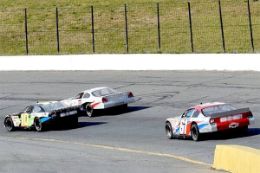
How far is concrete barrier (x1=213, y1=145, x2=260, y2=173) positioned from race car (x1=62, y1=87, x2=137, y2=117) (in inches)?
570

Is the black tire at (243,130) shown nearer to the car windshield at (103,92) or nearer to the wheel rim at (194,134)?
the wheel rim at (194,134)

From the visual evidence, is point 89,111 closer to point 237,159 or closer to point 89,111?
point 89,111

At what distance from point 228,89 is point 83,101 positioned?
5.97 metres

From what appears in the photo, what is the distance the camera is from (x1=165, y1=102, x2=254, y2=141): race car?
21828 millimetres

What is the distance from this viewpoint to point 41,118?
2812cm

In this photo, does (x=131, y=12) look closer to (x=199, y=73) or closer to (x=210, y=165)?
(x=199, y=73)

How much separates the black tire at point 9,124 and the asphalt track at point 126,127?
0.78 feet

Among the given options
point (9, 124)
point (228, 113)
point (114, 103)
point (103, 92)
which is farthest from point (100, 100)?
point (228, 113)

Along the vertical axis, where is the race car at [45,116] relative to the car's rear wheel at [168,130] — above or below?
above

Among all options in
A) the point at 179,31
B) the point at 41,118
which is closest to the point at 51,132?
the point at 41,118

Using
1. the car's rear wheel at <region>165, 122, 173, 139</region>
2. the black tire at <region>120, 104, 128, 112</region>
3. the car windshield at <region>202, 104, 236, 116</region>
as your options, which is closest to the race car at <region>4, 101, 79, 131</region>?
the black tire at <region>120, 104, 128, 112</region>

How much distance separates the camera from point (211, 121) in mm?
21891

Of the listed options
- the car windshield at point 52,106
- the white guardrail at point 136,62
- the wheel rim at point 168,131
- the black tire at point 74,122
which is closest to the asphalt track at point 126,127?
the wheel rim at point 168,131

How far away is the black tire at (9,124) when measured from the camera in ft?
96.2
